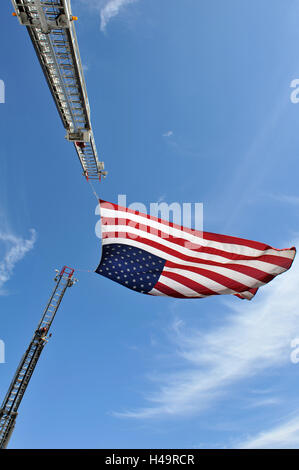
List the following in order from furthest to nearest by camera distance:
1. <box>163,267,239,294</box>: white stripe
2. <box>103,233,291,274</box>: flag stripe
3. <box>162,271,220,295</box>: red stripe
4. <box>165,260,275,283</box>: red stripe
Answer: <box>103,233,291,274</box>: flag stripe
<box>162,271,220,295</box>: red stripe
<box>163,267,239,294</box>: white stripe
<box>165,260,275,283</box>: red stripe

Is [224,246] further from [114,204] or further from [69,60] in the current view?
[69,60]

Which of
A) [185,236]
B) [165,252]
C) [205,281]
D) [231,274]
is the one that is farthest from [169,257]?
[231,274]

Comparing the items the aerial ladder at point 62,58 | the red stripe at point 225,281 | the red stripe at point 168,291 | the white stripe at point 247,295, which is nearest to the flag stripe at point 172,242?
the red stripe at point 225,281

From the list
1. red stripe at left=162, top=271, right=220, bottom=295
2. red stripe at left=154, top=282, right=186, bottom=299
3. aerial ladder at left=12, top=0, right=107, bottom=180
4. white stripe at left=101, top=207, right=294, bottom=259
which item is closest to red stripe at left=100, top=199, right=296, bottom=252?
white stripe at left=101, top=207, right=294, bottom=259

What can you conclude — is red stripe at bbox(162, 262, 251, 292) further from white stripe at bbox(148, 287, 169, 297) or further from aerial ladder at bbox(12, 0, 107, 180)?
aerial ladder at bbox(12, 0, 107, 180)

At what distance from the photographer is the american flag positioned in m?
12.7

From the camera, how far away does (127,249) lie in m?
13.4

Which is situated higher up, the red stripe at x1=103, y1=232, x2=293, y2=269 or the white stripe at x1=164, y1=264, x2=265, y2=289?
the red stripe at x1=103, y1=232, x2=293, y2=269

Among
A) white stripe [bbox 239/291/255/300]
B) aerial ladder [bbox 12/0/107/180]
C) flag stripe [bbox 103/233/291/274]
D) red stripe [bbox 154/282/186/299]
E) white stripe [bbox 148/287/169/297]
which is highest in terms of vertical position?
aerial ladder [bbox 12/0/107/180]

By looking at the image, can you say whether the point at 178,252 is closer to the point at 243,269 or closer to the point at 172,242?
the point at 172,242

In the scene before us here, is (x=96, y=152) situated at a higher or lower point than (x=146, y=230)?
higher

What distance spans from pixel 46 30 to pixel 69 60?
14.3ft
